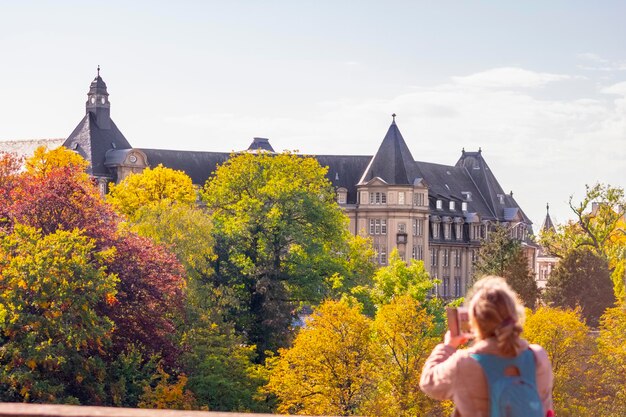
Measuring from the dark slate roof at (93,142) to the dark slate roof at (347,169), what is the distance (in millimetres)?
26298

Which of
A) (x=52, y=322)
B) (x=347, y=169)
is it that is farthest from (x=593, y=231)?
(x=347, y=169)

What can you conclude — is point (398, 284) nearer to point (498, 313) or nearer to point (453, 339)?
point (453, 339)

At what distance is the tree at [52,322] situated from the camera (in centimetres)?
4388

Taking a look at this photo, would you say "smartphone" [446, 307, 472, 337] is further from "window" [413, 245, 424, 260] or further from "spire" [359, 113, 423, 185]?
"window" [413, 245, 424, 260]

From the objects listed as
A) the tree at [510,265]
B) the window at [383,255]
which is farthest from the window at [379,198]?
the tree at [510,265]

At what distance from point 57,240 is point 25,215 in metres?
7.64

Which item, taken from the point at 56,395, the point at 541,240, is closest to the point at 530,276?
the point at 541,240

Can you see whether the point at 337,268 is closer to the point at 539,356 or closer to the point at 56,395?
the point at 56,395

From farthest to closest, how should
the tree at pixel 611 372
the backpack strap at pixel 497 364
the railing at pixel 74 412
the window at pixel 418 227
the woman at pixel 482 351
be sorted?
the window at pixel 418 227, the tree at pixel 611 372, the backpack strap at pixel 497 364, the woman at pixel 482 351, the railing at pixel 74 412

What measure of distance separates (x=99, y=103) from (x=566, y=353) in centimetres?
9278

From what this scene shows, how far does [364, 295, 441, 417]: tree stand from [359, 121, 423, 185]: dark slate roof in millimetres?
98626

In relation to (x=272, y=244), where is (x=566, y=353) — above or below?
below

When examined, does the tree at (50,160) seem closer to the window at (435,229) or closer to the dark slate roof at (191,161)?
the dark slate roof at (191,161)

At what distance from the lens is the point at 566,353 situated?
202 feet
